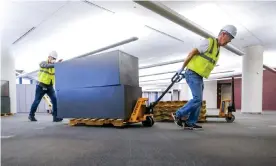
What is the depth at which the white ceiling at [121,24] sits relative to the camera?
17.7 feet

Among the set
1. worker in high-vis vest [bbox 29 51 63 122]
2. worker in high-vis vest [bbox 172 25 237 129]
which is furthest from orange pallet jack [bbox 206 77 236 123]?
worker in high-vis vest [bbox 29 51 63 122]

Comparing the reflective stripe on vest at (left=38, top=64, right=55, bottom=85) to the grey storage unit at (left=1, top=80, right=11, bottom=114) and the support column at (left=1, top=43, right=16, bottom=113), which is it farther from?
the support column at (left=1, top=43, right=16, bottom=113)

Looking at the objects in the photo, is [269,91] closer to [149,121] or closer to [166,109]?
[166,109]

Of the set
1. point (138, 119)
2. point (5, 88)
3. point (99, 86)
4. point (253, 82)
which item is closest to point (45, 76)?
point (99, 86)

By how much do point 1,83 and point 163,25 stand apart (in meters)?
6.87

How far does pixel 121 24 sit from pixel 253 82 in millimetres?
6782

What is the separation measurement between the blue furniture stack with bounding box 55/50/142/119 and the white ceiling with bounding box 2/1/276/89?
6.71 feet

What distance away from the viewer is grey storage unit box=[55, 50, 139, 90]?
3.63 metres

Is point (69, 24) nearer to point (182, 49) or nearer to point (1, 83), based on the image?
point (1, 83)

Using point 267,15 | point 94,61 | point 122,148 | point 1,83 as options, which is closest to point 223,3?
point 267,15

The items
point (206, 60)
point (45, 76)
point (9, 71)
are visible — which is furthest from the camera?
point (9, 71)

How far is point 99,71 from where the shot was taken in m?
3.79

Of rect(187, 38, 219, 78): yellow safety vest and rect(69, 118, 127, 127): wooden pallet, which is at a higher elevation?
rect(187, 38, 219, 78): yellow safety vest

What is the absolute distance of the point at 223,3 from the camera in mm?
5234
